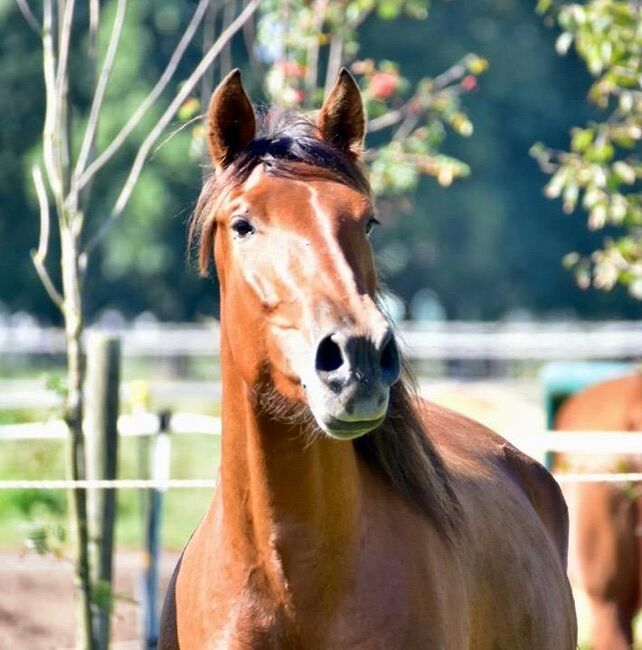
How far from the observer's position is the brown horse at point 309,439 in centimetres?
287

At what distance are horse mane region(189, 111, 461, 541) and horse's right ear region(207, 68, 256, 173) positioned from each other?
0.05 meters

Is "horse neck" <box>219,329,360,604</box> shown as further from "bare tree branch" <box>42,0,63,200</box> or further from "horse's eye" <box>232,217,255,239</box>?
"bare tree branch" <box>42,0,63,200</box>

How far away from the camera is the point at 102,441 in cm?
515

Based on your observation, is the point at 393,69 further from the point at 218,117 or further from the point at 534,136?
the point at 534,136

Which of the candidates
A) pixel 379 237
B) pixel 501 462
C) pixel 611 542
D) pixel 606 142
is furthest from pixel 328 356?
pixel 379 237

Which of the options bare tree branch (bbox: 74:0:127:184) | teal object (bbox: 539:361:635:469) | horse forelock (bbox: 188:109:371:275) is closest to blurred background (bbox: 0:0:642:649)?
teal object (bbox: 539:361:635:469)

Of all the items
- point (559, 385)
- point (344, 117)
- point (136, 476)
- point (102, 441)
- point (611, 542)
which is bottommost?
point (136, 476)

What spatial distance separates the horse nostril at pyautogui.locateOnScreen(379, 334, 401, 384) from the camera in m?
2.68

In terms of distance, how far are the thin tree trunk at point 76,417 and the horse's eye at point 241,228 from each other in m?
1.73

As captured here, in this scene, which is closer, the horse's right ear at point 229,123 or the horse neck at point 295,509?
the horse neck at point 295,509

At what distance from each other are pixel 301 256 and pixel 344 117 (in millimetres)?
617

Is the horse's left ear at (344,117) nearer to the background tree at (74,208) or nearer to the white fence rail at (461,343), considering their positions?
the background tree at (74,208)

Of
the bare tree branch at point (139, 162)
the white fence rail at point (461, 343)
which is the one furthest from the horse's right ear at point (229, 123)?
the white fence rail at point (461, 343)

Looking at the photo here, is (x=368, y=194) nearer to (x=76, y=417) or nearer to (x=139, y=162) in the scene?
(x=139, y=162)
